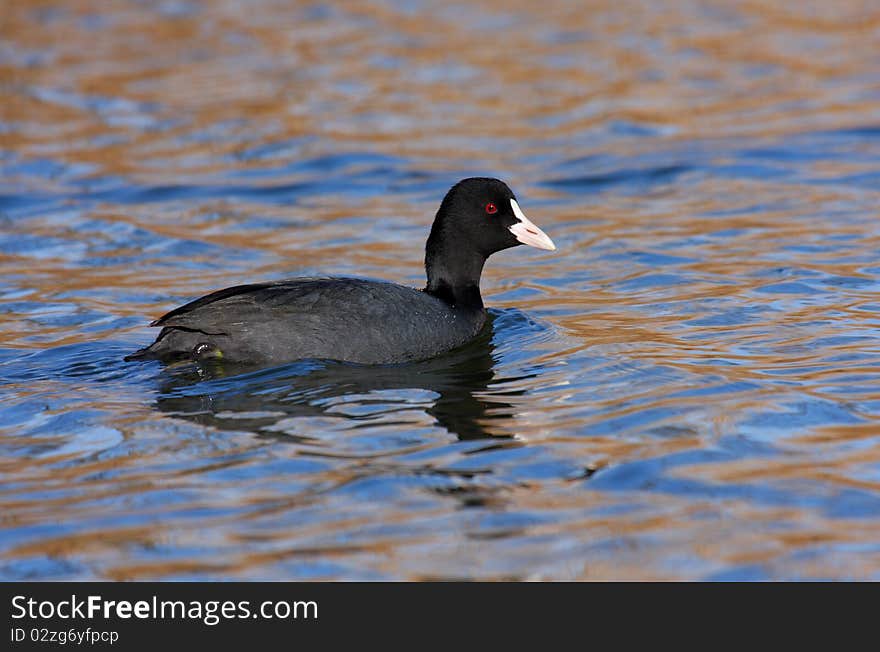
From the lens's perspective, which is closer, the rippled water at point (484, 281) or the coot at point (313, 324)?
the rippled water at point (484, 281)

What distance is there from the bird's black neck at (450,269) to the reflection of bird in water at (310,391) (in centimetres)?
81

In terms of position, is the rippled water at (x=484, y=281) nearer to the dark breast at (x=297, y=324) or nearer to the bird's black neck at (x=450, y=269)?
the dark breast at (x=297, y=324)

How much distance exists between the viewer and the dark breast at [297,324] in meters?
7.62

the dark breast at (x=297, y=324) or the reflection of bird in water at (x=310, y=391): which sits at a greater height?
the dark breast at (x=297, y=324)

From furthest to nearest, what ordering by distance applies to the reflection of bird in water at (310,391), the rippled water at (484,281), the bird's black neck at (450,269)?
1. the bird's black neck at (450,269)
2. the reflection of bird in water at (310,391)
3. the rippled water at (484,281)

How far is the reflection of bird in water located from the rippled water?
3 cm

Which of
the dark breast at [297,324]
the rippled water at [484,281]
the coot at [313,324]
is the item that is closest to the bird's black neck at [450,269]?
the coot at [313,324]

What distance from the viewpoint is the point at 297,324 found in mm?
7695

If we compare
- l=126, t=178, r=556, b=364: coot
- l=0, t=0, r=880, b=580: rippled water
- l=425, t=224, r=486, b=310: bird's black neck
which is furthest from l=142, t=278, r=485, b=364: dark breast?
l=425, t=224, r=486, b=310: bird's black neck

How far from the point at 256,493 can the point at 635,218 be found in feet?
22.0

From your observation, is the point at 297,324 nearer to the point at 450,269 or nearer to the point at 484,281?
the point at 450,269

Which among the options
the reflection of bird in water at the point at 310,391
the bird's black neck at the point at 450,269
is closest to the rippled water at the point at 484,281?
the reflection of bird in water at the point at 310,391

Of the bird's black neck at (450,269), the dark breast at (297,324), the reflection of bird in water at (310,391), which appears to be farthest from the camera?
the bird's black neck at (450,269)
